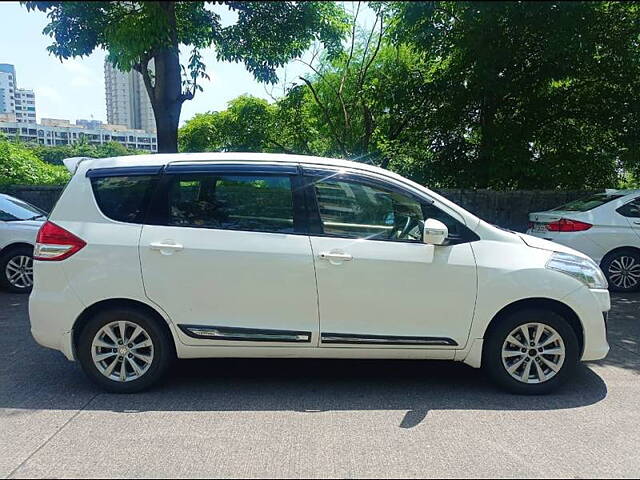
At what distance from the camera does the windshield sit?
7.62 metres

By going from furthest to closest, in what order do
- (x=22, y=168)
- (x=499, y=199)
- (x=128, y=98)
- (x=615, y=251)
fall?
(x=22, y=168), (x=499, y=199), (x=615, y=251), (x=128, y=98)

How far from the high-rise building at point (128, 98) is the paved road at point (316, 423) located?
3.25 m

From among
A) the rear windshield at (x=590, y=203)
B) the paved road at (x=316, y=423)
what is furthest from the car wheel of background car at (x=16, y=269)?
the rear windshield at (x=590, y=203)

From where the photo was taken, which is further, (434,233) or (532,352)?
(532,352)

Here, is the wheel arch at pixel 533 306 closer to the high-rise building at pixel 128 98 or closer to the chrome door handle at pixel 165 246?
the chrome door handle at pixel 165 246

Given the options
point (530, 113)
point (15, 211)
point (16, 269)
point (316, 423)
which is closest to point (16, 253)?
point (16, 269)

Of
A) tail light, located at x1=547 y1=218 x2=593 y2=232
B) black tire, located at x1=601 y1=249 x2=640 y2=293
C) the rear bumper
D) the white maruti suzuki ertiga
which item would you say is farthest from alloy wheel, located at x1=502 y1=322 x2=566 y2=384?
black tire, located at x1=601 y1=249 x2=640 y2=293

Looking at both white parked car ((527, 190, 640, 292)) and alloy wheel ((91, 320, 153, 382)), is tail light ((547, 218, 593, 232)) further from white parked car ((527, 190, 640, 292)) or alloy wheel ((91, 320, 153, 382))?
alloy wheel ((91, 320, 153, 382))

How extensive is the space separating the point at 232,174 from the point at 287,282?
0.99 meters

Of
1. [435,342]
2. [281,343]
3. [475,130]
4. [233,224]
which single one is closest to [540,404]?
[435,342]

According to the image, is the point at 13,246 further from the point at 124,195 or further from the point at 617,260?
the point at 617,260

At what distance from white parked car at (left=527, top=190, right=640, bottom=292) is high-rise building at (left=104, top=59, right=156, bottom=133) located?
6243mm

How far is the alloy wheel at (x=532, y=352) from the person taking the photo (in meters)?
3.99

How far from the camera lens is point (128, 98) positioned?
733cm
